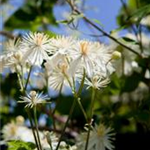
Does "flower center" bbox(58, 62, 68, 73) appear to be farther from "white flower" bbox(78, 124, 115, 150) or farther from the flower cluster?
"white flower" bbox(78, 124, 115, 150)

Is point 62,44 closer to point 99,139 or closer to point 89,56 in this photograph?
point 89,56

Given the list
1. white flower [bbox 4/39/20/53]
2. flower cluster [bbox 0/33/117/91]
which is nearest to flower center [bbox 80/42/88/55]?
flower cluster [bbox 0/33/117/91]

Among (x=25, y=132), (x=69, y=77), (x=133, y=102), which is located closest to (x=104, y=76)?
(x=69, y=77)

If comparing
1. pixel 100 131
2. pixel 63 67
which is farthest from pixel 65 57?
pixel 100 131

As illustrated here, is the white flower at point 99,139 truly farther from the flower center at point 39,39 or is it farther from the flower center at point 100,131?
A: the flower center at point 39,39

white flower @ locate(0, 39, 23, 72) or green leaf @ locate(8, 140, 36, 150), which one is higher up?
white flower @ locate(0, 39, 23, 72)

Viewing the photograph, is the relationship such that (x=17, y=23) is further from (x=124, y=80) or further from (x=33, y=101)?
(x=33, y=101)

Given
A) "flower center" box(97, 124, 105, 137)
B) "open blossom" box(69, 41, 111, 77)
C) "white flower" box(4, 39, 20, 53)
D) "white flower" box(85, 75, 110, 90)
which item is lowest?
"flower center" box(97, 124, 105, 137)
